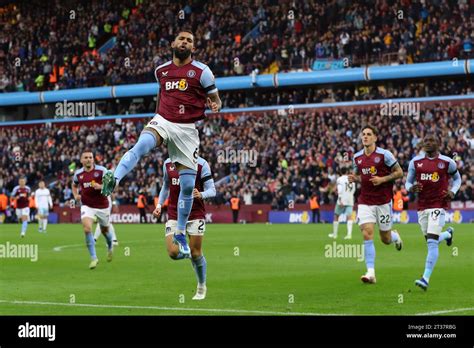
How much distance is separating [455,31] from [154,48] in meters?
21.3

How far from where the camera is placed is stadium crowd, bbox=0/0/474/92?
54.9m

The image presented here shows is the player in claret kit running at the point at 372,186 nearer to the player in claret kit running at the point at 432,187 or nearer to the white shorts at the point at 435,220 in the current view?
the player in claret kit running at the point at 432,187

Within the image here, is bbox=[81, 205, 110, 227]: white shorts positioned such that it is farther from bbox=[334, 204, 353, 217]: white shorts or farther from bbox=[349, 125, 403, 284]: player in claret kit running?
bbox=[334, 204, 353, 217]: white shorts

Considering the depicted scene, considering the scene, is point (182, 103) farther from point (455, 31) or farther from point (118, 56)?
point (118, 56)

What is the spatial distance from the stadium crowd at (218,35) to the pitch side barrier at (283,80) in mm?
909

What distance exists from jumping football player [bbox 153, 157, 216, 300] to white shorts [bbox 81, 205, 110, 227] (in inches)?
296

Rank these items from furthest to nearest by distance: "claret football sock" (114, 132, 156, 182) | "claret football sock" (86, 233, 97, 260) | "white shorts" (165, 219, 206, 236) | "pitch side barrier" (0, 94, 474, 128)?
"pitch side barrier" (0, 94, 474, 128) < "claret football sock" (86, 233, 97, 260) < "white shorts" (165, 219, 206, 236) < "claret football sock" (114, 132, 156, 182)

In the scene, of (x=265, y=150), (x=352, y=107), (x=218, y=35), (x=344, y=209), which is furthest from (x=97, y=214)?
(x=218, y=35)

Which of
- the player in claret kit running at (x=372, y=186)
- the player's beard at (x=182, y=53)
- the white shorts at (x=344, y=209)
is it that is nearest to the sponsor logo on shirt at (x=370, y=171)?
the player in claret kit running at (x=372, y=186)

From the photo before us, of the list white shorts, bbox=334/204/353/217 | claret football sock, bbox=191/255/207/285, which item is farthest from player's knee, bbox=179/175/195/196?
white shorts, bbox=334/204/353/217

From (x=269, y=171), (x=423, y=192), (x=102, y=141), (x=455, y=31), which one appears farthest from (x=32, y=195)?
(x=423, y=192)

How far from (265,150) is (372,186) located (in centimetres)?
3671

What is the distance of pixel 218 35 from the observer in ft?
205

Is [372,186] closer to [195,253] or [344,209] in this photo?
[195,253]
